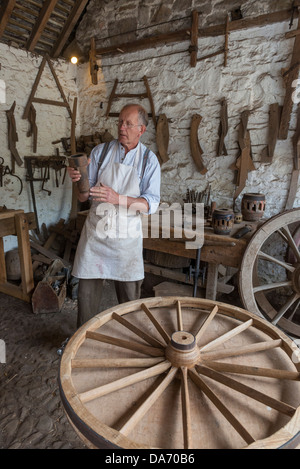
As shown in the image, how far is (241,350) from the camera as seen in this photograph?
4.23ft

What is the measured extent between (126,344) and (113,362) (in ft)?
0.44

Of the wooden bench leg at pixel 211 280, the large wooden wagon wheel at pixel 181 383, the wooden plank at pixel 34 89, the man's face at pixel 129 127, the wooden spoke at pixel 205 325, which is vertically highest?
the wooden plank at pixel 34 89

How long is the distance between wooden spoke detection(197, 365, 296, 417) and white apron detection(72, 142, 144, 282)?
4.58 ft

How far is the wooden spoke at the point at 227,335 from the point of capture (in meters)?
1.33

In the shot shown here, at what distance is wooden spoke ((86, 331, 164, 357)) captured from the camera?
1297 millimetres

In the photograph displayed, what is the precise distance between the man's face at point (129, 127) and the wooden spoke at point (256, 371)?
1.77m

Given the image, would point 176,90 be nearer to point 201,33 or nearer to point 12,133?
point 201,33

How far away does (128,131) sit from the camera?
7.43 feet

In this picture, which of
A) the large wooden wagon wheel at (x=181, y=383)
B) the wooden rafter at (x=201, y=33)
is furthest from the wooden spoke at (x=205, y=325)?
the wooden rafter at (x=201, y=33)

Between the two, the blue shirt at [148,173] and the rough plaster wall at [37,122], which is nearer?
the blue shirt at [148,173]

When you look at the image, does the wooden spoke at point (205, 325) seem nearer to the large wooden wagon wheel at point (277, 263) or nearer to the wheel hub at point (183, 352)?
the wheel hub at point (183, 352)

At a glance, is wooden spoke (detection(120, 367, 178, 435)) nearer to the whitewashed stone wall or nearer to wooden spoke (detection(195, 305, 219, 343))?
wooden spoke (detection(195, 305, 219, 343))

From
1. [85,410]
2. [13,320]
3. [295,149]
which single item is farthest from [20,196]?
[85,410]
